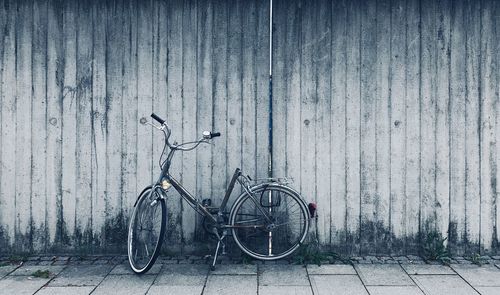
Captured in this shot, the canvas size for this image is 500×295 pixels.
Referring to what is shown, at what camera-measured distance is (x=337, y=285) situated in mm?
5160

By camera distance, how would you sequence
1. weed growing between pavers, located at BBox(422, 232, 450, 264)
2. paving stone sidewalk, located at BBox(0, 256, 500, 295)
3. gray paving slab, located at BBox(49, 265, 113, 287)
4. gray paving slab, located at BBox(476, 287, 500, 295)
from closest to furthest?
gray paving slab, located at BBox(476, 287, 500, 295) → paving stone sidewalk, located at BBox(0, 256, 500, 295) → gray paving slab, located at BBox(49, 265, 113, 287) → weed growing between pavers, located at BBox(422, 232, 450, 264)

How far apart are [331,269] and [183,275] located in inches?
61.8

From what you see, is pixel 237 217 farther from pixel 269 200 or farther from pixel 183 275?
pixel 183 275

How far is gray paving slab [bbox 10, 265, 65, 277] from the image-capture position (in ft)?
18.2

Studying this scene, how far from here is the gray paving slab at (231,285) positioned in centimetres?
495

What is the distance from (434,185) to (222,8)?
3191mm

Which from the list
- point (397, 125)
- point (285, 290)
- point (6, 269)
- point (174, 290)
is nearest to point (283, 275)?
point (285, 290)

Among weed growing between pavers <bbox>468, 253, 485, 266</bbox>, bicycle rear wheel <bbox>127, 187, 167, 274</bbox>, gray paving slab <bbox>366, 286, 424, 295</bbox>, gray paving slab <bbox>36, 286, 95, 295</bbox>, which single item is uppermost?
bicycle rear wheel <bbox>127, 187, 167, 274</bbox>

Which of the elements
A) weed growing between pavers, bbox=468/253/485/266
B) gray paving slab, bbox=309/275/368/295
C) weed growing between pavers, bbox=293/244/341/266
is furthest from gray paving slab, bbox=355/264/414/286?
weed growing between pavers, bbox=468/253/485/266

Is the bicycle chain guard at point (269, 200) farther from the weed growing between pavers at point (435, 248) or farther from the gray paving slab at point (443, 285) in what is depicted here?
the weed growing between pavers at point (435, 248)

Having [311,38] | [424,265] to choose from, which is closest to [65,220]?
[311,38]

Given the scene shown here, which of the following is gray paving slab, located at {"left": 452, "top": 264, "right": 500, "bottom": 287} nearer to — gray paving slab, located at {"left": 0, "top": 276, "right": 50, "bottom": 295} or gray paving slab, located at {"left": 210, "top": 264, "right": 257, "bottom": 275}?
gray paving slab, located at {"left": 210, "top": 264, "right": 257, "bottom": 275}

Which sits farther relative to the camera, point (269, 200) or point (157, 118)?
point (269, 200)

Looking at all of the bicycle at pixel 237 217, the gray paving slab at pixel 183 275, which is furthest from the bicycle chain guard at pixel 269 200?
the gray paving slab at pixel 183 275
